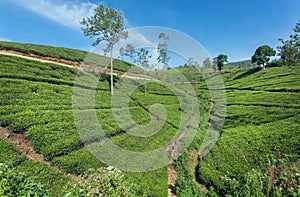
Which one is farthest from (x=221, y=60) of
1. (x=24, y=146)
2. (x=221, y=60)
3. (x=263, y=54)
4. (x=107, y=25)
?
(x=24, y=146)

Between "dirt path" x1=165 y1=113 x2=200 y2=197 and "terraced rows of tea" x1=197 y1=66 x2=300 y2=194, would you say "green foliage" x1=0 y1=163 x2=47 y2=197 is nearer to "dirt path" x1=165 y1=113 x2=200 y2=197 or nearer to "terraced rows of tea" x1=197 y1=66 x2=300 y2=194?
"terraced rows of tea" x1=197 y1=66 x2=300 y2=194

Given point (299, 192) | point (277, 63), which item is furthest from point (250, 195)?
point (277, 63)

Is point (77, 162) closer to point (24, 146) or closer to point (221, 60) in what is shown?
point (24, 146)

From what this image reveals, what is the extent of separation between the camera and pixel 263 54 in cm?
5456

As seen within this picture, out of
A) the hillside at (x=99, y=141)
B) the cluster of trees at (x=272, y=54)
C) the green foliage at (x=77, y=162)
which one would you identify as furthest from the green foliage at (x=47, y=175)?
the cluster of trees at (x=272, y=54)

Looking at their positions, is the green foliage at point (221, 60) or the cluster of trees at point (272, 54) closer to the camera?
the cluster of trees at point (272, 54)

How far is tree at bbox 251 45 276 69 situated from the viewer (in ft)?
174

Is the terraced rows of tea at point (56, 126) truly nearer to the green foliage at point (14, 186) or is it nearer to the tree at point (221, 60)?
the green foliage at point (14, 186)

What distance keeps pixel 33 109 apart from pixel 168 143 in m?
8.97

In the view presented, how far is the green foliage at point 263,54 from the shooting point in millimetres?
53263

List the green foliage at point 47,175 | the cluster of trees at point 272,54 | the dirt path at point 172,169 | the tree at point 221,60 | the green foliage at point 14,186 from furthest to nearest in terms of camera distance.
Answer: the tree at point 221,60
the cluster of trees at point 272,54
the dirt path at point 172,169
the green foliage at point 47,175
the green foliage at point 14,186

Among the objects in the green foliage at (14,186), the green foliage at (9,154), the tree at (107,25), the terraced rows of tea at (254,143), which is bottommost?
the terraced rows of tea at (254,143)

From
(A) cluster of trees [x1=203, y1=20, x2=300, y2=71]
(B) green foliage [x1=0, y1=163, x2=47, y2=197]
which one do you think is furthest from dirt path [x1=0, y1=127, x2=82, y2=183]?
(A) cluster of trees [x1=203, y1=20, x2=300, y2=71]

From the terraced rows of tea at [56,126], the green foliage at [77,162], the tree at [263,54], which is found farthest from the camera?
the tree at [263,54]
